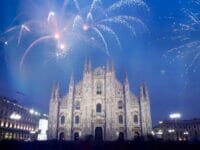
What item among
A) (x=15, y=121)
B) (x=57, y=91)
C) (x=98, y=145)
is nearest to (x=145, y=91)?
(x=57, y=91)

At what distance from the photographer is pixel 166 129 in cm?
9125

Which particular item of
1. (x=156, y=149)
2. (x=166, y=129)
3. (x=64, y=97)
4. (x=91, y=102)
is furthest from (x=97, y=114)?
(x=166, y=129)

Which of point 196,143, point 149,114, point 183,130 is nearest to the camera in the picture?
point 196,143

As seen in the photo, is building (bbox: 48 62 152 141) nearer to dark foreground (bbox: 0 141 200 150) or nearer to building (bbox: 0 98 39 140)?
building (bbox: 0 98 39 140)

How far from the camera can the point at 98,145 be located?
1931cm

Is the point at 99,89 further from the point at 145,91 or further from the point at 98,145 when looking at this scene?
the point at 98,145

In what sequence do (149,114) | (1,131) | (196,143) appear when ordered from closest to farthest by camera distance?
(196,143)
(149,114)
(1,131)

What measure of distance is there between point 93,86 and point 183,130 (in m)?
57.3

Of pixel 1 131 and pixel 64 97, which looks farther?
pixel 1 131

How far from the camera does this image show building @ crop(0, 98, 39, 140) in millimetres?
57531

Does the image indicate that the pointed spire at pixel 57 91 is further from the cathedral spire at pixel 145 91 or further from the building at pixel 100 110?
the cathedral spire at pixel 145 91

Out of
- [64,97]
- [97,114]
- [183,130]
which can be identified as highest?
[64,97]

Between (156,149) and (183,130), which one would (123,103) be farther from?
(183,130)

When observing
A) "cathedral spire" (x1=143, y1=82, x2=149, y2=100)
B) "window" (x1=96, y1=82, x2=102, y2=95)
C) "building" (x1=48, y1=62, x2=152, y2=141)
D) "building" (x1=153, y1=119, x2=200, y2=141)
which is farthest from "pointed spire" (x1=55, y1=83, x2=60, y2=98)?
"building" (x1=153, y1=119, x2=200, y2=141)
